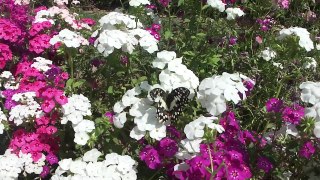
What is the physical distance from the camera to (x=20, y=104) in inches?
115

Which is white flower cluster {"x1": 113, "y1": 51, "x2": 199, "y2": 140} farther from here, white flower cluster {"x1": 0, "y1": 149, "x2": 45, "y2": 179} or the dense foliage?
white flower cluster {"x1": 0, "y1": 149, "x2": 45, "y2": 179}

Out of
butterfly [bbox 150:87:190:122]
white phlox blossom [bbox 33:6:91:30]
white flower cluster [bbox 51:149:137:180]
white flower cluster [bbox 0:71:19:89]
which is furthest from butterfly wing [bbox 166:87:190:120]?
white phlox blossom [bbox 33:6:91:30]

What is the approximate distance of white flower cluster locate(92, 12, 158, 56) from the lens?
2.85 metres

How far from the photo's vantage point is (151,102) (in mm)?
2725

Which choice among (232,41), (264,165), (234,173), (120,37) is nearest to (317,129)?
(264,165)

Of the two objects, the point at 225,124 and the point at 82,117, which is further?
the point at 82,117

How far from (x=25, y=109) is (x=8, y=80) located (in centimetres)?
68

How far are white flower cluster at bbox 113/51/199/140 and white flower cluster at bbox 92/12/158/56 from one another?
24cm

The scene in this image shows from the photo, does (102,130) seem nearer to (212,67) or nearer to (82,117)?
(82,117)

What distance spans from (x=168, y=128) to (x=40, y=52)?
4.44 feet

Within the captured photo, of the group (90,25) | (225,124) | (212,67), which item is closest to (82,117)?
(225,124)

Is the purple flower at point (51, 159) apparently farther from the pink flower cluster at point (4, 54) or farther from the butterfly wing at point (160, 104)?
the pink flower cluster at point (4, 54)

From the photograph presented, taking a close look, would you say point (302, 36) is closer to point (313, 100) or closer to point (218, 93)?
point (313, 100)

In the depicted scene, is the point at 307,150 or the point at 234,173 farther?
the point at 307,150
